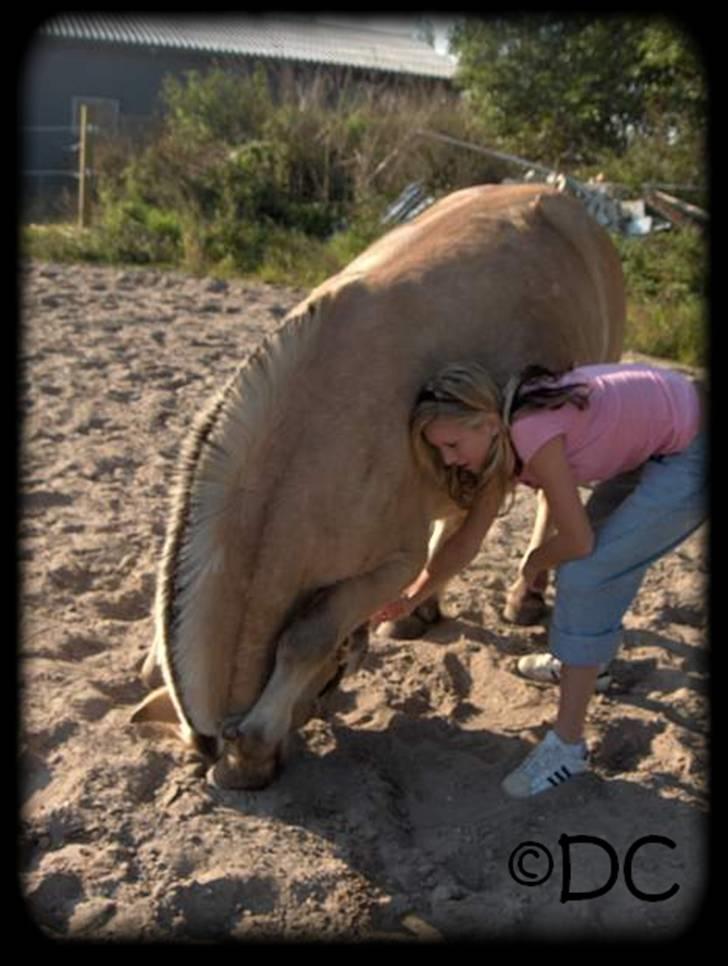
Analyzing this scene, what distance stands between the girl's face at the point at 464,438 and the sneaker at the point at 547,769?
95cm

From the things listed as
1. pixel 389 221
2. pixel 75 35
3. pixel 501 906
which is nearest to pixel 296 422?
pixel 501 906

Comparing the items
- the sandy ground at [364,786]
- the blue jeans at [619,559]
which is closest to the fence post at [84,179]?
the sandy ground at [364,786]

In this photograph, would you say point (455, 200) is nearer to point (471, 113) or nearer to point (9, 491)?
point (9, 491)

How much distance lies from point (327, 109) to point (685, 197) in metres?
6.49

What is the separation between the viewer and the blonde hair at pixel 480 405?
3307 mm

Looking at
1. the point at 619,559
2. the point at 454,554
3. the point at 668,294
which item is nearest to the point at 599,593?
the point at 619,559

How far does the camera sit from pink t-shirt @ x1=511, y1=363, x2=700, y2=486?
3.47 metres

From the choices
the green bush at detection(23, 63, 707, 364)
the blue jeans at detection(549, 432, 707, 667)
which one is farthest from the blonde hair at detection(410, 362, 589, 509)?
the green bush at detection(23, 63, 707, 364)

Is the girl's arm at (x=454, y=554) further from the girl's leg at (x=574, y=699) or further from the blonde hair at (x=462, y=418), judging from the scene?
the girl's leg at (x=574, y=699)

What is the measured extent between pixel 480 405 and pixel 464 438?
113 millimetres

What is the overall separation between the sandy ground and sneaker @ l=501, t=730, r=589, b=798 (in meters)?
0.04

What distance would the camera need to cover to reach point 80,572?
473 cm

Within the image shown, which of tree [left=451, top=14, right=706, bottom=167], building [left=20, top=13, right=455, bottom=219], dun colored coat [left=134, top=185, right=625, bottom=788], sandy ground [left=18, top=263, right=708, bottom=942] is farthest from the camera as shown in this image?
building [left=20, top=13, right=455, bottom=219]

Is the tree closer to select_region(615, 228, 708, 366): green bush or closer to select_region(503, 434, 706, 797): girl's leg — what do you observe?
select_region(615, 228, 708, 366): green bush
